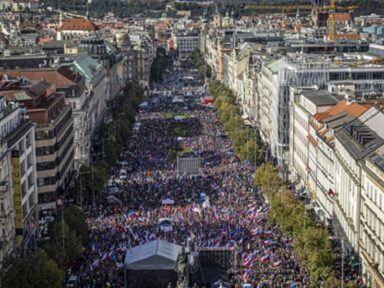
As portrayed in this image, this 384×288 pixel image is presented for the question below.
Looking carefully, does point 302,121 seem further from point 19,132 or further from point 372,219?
point 372,219

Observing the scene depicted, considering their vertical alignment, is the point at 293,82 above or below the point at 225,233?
above

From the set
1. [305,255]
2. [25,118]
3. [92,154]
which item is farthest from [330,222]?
[92,154]

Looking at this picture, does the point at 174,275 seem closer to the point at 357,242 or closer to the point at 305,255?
the point at 305,255

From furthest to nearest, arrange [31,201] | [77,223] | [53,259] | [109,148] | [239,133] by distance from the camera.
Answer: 1. [239,133]
2. [109,148]
3. [31,201]
4. [77,223]
5. [53,259]

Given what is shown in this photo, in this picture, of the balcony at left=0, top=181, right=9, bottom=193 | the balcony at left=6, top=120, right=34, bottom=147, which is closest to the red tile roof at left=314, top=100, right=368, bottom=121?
the balcony at left=6, top=120, right=34, bottom=147

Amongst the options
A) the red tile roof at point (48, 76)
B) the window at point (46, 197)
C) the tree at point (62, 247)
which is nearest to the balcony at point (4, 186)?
the tree at point (62, 247)

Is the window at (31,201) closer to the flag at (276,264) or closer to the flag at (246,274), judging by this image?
the flag at (246,274)

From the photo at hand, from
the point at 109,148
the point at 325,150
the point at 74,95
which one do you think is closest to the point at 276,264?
the point at 325,150

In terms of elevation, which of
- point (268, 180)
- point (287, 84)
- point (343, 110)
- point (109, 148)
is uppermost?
point (343, 110)

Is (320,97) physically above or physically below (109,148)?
above
